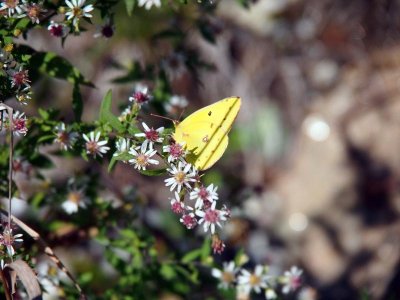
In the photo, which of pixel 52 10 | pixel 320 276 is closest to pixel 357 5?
pixel 320 276

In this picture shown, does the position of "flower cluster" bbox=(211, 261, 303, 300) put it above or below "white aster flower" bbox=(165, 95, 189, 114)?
below

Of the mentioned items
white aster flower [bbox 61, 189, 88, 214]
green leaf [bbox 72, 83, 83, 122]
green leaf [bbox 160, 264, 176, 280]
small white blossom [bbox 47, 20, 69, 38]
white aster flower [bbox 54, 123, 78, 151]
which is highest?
small white blossom [bbox 47, 20, 69, 38]

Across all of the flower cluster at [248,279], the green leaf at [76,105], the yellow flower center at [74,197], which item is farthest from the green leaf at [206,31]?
the flower cluster at [248,279]

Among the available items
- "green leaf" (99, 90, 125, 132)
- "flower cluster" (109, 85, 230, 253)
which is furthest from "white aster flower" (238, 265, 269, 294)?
"green leaf" (99, 90, 125, 132)

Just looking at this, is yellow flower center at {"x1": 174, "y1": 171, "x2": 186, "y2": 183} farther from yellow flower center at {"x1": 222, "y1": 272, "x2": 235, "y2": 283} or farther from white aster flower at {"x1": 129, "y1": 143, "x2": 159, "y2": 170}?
yellow flower center at {"x1": 222, "y1": 272, "x2": 235, "y2": 283}

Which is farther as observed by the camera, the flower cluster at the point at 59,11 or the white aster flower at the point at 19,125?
the flower cluster at the point at 59,11

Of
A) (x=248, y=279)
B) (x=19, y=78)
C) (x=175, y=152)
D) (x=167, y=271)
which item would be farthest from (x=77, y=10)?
(x=248, y=279)

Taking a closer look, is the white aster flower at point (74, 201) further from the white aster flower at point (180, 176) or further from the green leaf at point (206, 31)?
the green leaf at point (206, 31)
